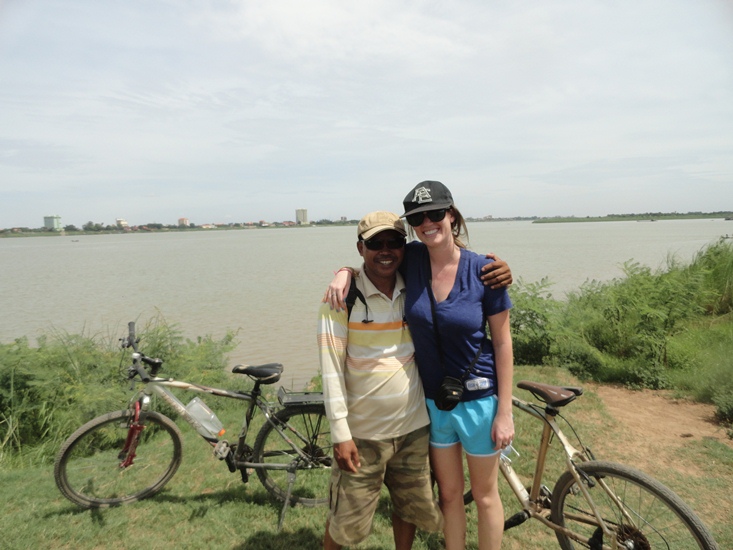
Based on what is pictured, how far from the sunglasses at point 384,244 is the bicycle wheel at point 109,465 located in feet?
9.08

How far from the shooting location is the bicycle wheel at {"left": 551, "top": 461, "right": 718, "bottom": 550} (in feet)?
7.82

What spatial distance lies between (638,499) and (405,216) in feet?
6.70

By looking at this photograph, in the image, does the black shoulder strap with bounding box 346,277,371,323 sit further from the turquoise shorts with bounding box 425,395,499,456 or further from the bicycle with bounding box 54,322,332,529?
the bicycle with bounding box 54,322,332,529

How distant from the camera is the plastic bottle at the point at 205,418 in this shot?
391cm

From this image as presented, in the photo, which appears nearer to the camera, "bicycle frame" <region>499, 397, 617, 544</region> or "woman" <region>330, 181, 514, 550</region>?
"woman" <region>330, 181, 514, 550</region>

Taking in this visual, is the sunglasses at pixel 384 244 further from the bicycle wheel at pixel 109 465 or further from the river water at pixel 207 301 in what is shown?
the river water at pixel 207 301

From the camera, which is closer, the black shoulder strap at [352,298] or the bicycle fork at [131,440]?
the black shoulder strap at [352,298]

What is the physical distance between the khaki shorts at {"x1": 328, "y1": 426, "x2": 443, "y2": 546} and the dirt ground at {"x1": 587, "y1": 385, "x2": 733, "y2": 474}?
2.83 m

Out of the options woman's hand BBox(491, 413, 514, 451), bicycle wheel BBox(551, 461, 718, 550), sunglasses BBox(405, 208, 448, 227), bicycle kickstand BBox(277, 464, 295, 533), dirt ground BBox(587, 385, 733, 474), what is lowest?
dirt ground BBox(587, 385, 733, 474)

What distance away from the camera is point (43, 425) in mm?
5473

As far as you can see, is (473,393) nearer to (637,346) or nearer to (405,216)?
(405,216)

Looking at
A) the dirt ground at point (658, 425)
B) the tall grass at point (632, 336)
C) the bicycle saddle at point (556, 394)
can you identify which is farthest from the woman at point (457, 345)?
the tall grass at point (632, 336)

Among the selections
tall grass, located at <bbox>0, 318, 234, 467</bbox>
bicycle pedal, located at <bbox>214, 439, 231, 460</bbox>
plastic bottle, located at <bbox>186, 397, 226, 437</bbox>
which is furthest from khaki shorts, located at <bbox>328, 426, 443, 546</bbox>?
tall grass, located at <bbox>0, 318, 234, 467</bbox>

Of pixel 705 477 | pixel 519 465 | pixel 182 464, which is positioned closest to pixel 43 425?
pixel 182 464
